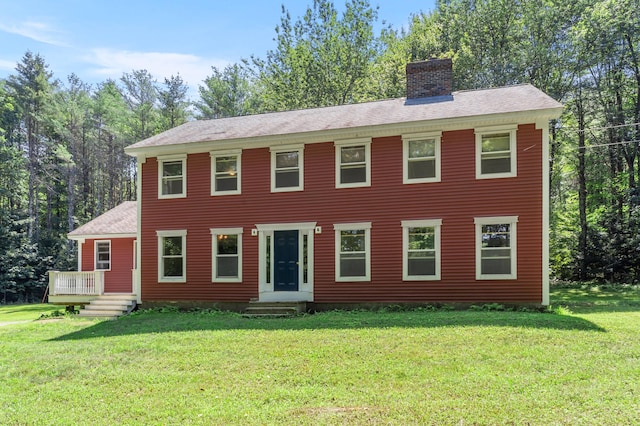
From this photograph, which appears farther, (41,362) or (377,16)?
(377,16)

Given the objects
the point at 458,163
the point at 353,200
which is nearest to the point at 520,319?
the point at 458,163

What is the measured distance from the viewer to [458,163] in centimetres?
1174

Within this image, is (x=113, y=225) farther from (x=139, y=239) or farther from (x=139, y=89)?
(x=139, y=89)

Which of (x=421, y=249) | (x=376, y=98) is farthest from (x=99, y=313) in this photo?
(x=376, y=98)

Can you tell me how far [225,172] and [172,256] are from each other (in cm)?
324

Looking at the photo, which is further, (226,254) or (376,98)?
(376,98)

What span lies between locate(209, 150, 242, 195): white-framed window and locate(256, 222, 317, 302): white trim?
5.29ft

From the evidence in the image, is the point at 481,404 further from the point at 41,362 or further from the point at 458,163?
the point at 458,163

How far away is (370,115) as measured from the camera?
525 inches

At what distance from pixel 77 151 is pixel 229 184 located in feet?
87.0

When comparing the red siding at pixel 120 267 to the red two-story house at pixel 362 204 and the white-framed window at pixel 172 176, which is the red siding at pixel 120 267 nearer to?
the red two-story house at pixel 362 204

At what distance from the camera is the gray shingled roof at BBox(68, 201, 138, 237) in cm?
1730

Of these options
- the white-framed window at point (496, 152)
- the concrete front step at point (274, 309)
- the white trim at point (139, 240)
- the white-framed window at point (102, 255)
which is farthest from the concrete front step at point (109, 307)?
the white-framed window at point (496, 152)

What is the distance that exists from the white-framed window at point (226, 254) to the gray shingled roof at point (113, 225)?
203 inches
